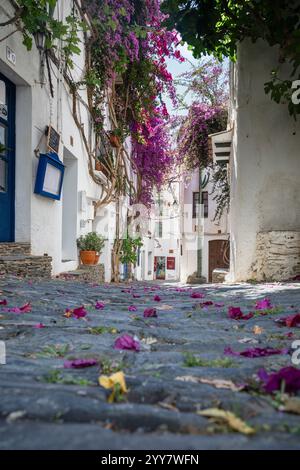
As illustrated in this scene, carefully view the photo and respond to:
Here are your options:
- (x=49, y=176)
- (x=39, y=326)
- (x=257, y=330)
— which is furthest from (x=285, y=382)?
(x=49, y=176)

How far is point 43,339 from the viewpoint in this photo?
209 centimetres

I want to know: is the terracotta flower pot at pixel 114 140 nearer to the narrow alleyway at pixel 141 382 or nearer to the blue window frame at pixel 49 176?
the blue window frame at pixel 49 176

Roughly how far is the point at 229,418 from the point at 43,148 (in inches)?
206

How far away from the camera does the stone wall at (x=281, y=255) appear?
564cm

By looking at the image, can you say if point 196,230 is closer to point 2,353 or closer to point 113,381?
point 2,353

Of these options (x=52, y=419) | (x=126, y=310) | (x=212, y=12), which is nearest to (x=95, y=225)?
(x=212, y=12)

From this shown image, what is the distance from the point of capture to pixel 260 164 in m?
6.12

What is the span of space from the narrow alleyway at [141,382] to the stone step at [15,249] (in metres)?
2.33

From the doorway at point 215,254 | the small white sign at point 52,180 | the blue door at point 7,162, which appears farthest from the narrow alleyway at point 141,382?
the doorway at point 215,254

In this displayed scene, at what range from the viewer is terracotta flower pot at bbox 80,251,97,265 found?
25.4 feet

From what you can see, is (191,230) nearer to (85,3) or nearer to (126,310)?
(85,3)

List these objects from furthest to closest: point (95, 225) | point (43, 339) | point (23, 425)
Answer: point (95, 225) < point (43, 339) < point (23, 425)

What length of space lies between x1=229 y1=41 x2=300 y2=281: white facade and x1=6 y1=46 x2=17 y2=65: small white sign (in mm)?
3148
